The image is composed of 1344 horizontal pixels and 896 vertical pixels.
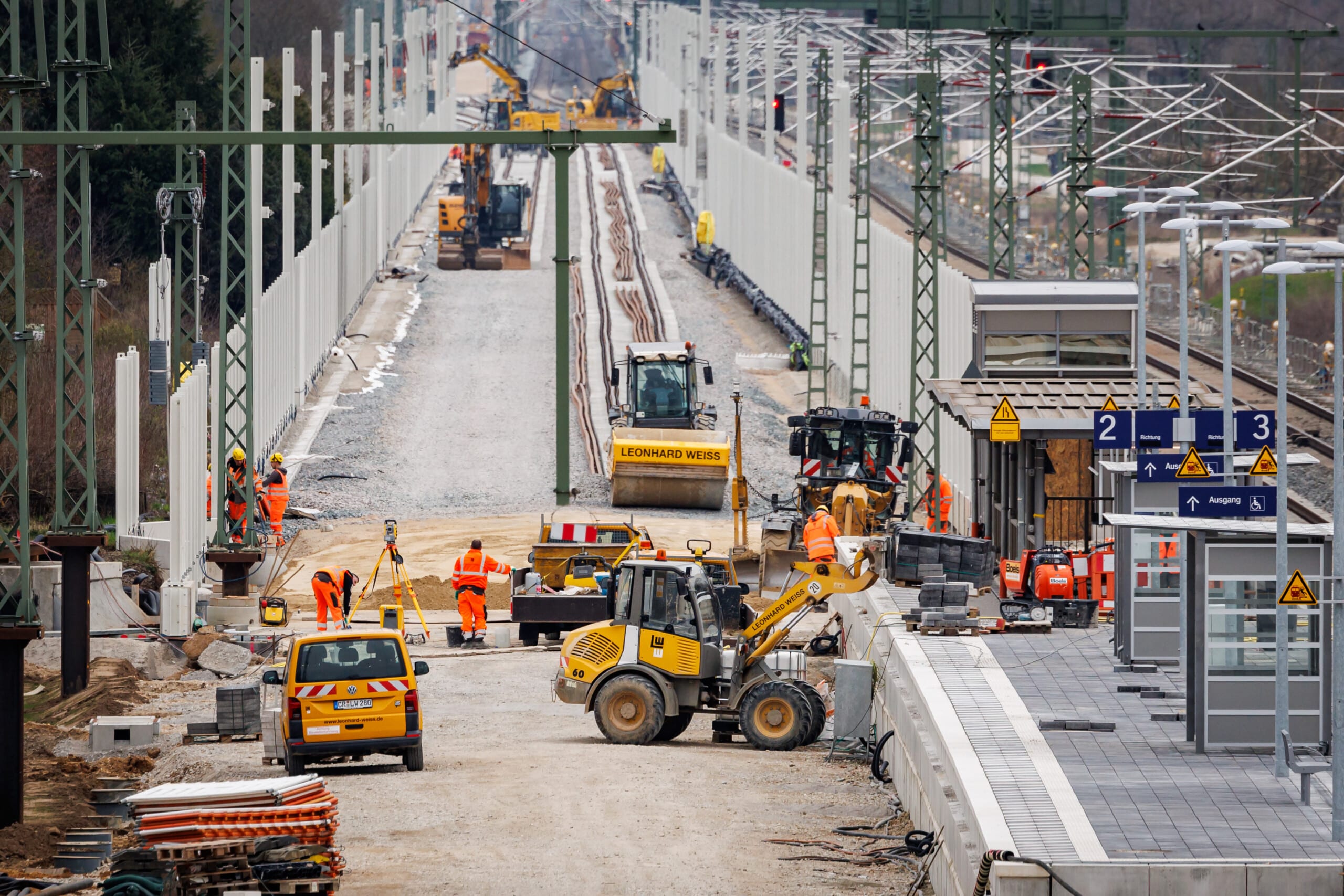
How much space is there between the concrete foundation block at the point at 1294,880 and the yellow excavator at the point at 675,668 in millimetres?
9868

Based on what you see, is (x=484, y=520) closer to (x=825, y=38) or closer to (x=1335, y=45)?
(x=1335, y=45)

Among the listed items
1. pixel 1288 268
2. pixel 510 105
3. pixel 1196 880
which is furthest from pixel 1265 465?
pixel 510 105

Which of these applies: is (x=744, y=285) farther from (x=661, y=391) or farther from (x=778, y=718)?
(x=778, y=718)

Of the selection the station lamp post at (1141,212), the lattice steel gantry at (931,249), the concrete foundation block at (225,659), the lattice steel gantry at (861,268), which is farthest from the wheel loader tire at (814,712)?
the lattice steel gantry at (861,268)

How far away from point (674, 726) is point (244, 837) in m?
8.78

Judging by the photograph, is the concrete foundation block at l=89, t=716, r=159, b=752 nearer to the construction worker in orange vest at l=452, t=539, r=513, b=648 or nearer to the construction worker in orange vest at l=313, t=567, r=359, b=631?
the construction worker in orange vest at l=313, t=567, r=359, b=631

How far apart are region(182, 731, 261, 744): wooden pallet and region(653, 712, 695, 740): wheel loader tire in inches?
204

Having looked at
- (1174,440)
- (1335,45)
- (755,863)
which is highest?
(1335,45)

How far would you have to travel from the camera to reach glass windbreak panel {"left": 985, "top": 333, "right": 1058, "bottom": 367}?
34875 millimetres

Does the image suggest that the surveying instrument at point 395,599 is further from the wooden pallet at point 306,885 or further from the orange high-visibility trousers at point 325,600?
the wooden pallet at point 306,885

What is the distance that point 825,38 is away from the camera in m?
119

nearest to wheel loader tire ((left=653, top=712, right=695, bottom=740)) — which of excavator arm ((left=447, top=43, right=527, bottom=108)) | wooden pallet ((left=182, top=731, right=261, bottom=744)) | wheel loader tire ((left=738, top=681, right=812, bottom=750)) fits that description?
wheel loader tire ((left=738, top=681, right=812, bottom=750))

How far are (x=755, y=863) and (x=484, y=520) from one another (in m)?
26.8

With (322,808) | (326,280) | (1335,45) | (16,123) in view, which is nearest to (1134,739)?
(322,808)
